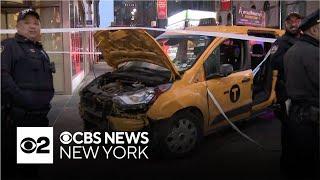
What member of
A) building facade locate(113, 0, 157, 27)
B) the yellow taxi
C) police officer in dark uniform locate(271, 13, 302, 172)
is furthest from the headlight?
building facade locate(113, 0, 157, 27)

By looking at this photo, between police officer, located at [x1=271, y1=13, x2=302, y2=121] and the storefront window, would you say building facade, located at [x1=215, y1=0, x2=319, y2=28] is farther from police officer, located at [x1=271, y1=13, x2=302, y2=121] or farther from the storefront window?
police officer, located at [x1=271, y1=13, x2=302, y2=121]

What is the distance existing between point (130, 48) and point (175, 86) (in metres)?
0.90

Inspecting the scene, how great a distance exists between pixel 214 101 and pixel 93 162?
5.62 feet

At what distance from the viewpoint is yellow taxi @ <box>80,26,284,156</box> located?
5445mm

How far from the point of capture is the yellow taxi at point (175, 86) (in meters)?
5.45

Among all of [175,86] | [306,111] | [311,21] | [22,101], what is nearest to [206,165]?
[175,86]

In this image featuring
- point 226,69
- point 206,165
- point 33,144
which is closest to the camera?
point 33,144

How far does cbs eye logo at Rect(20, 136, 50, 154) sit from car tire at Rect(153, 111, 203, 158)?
1.28 m

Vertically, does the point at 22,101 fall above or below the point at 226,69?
below

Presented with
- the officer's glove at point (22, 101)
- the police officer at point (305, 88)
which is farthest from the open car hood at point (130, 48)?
the police officer at point (305, 88)

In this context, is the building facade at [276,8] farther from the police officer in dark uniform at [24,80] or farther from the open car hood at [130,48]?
Result: the police officer in dark uniform at [24,80]

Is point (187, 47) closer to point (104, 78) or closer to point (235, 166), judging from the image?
point (104, 78)

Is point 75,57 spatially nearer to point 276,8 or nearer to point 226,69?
point 226,69

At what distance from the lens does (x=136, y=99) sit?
5.46 metres
